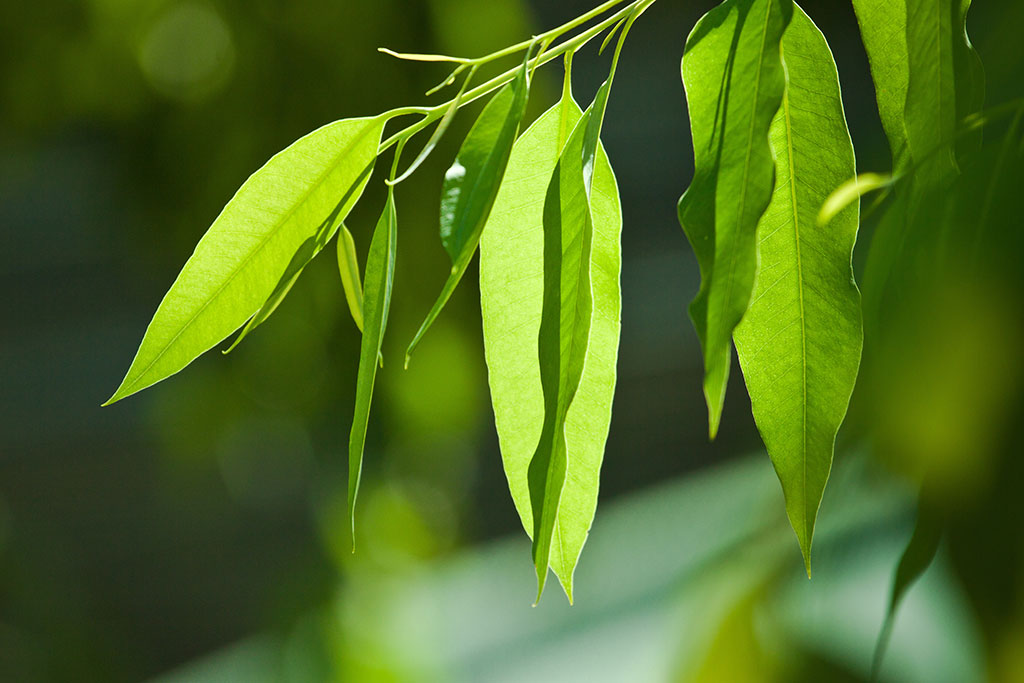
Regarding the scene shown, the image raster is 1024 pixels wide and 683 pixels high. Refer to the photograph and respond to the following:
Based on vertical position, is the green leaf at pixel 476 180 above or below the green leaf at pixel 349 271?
above

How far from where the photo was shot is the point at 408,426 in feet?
4.08

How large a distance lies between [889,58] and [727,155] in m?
0.06

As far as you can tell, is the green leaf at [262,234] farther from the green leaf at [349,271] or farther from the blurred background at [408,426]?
the blurred background at [408,426]

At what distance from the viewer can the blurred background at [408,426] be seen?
250 mm

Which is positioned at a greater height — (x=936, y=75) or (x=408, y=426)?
(x=936, y=75)

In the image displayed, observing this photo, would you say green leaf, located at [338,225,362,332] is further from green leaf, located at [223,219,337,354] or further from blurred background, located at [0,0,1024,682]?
blurred background, located at [0,0,1024,682]

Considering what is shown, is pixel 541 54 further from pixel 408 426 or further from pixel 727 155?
pixel 408 426

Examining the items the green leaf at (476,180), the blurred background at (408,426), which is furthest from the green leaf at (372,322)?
the blurred background at (408,426)

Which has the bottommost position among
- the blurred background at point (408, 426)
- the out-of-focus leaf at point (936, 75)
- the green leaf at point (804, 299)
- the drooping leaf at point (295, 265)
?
the blurred background at point (408, 426)

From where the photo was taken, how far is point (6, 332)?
293 centimetres

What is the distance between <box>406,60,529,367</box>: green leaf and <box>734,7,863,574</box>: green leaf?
6 cm

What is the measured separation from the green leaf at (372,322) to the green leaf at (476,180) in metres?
0.01

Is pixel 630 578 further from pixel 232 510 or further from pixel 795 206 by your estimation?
pixel 232 510

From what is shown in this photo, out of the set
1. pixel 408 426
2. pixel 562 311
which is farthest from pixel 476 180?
pixel 408 426
